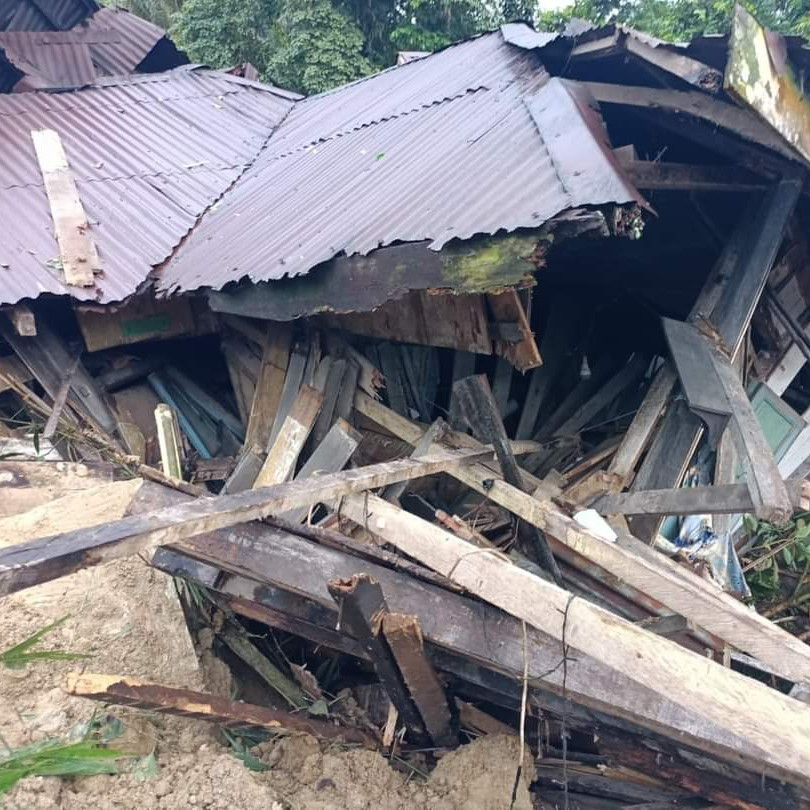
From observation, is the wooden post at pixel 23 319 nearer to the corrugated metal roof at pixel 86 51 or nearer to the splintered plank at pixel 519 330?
the splintered plank at pixel 519 330

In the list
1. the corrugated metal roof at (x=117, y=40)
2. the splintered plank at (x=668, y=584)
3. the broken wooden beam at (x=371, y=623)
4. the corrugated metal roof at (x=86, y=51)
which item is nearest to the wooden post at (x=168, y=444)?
the splintered plank at (x=668, y=584)

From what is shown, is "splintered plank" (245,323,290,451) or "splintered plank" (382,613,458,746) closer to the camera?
"splintered plank" (382,613,458,746)

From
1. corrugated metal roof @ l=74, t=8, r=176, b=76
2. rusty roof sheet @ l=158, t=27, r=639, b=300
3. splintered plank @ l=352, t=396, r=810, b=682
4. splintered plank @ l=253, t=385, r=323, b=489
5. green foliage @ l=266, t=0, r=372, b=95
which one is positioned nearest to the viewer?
splintered plank @ l=352, t=396, r=810, b=682

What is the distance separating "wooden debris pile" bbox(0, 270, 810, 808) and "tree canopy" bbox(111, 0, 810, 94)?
797 cm

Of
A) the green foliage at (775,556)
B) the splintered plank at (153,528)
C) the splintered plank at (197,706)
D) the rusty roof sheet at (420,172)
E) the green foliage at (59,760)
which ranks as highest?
the rusty roof sheet at (420,172)

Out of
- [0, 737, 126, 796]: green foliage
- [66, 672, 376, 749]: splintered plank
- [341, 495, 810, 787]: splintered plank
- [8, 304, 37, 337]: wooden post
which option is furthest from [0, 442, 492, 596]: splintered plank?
[8, 304, 37, 337]: wooden post

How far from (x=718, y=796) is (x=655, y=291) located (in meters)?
3.55

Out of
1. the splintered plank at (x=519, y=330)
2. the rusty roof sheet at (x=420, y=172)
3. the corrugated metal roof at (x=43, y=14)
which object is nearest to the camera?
the rusty roof sheet at (x=420, y=172)

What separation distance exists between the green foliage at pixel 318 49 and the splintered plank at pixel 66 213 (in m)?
5.78

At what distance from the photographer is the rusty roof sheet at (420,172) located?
113 inches

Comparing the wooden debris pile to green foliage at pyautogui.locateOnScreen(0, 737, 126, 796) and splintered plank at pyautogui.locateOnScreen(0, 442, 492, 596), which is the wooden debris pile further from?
green foliage at pyautogui.locateOnScreen(0, 737, 126, 796)

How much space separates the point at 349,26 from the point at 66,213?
25.2 ft

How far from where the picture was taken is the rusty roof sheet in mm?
2859

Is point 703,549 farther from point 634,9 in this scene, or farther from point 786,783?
point 634,9
